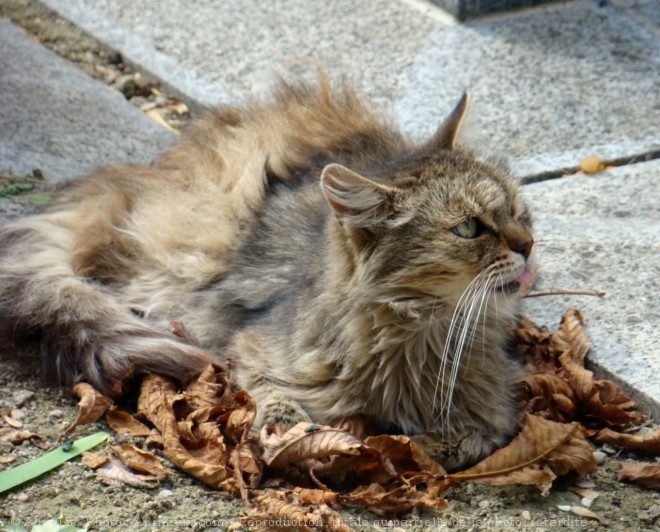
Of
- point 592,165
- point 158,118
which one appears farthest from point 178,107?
point 592,165

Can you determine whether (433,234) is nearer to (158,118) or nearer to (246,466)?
(246,466)

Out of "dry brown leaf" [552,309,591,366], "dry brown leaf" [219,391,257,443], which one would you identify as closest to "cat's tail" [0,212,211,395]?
"dry brown leaf" [219,391,257,443]

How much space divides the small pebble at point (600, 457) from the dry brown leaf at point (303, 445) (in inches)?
33.2

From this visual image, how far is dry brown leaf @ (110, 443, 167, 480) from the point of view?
129 inches

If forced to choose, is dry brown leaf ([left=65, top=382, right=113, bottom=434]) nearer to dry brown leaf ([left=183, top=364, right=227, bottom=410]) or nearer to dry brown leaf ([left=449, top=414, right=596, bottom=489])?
dry brown leaf ([left=183, top=364, right=227, bottom=410])

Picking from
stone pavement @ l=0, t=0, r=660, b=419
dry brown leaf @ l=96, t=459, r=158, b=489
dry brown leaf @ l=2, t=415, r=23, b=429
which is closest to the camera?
dry brown leaf @ l=96, t=459, r=158, b=489

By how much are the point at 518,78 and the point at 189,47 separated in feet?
6.65

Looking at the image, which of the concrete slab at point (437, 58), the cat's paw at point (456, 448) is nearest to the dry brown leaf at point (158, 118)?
the concrete slab at point (437, 58)

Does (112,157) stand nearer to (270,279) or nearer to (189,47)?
(189,47)

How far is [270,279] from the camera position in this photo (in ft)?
12.7

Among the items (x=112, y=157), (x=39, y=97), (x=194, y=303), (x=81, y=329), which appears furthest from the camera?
(x=39, y=97)

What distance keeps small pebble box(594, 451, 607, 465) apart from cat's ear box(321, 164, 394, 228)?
1.13 m

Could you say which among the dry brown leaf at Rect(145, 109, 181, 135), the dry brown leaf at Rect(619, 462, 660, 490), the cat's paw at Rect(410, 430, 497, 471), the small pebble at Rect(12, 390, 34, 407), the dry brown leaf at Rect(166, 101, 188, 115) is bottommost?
the dry brown leaf at Rect(619, 462, 660, 490)

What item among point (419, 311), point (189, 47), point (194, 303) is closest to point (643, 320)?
point (419, 311)
